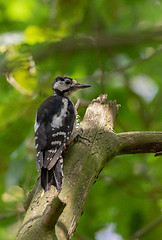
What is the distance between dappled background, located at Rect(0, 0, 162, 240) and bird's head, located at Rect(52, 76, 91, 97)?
0.12 m

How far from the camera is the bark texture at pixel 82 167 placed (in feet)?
7.08

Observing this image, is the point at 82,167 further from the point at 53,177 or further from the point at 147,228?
the point at 147,228

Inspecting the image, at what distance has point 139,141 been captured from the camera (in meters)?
2.76

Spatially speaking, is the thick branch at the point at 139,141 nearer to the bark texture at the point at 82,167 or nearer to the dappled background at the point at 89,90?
the bark texture at the point at 82,167

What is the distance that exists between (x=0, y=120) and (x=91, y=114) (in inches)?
→ 29.0

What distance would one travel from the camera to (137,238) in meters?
3.84

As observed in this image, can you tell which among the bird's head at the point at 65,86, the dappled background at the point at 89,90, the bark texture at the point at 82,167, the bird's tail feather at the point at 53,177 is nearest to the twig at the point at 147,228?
the dappled background at the point at 89,90

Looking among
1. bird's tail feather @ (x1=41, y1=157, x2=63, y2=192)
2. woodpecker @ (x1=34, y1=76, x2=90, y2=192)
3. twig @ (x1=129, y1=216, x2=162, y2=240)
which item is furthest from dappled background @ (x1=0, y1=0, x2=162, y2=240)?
bird's tail feather @ (x1=41, y1=157, x2=63, y2=192)

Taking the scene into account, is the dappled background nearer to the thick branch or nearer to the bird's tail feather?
the bird's tail feather

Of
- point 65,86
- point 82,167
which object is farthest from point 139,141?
point 65,86

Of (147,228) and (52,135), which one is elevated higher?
(52,135)

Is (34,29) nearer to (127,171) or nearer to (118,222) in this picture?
(127,171)

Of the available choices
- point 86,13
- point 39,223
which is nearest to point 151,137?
point 39,223

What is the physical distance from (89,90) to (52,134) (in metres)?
1.50
